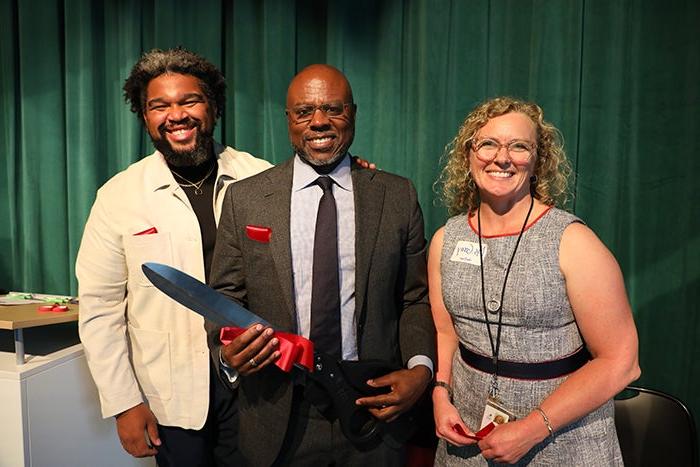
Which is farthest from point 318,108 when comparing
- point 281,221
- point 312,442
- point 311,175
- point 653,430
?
point 653,430

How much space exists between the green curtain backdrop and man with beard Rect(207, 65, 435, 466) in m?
0.75

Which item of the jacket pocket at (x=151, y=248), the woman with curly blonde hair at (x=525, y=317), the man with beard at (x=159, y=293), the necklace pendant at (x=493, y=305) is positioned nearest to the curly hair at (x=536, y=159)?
the woman with curly blonde hair at (x=525, y=317)

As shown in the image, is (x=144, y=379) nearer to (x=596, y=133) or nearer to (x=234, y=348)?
(x=234, y=348)

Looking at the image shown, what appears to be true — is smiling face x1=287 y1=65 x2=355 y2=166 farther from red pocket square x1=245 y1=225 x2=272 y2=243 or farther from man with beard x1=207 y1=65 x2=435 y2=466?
red pocket square x1=245 y1=225 x2=272 y2=243

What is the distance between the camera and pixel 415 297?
1308 mm

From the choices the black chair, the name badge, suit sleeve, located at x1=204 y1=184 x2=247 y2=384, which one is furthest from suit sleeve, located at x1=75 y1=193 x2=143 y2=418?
the black chair

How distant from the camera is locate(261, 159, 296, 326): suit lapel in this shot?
1175mm

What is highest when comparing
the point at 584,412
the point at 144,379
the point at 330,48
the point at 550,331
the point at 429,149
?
the point at 330,48

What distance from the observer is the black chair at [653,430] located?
1521 millimetres

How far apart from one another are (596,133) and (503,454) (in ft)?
3.87

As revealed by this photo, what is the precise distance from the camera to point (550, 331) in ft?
3.51

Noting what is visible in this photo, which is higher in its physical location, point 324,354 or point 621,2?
point 621,2

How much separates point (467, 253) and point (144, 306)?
86cm

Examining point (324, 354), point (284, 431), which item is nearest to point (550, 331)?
point (324, 354)
